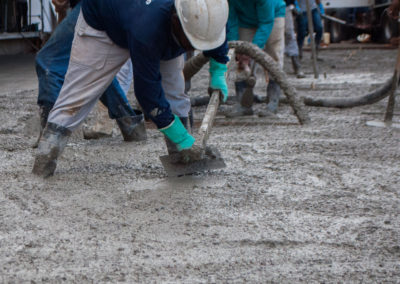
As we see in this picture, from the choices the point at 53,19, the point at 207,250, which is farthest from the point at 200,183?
the point at 53,19

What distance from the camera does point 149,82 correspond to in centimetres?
283

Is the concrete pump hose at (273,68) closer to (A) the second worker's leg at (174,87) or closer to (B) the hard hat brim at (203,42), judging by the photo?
(A) the second worker's leg at (174,87)

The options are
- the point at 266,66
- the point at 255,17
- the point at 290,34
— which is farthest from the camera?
the point at 290,34

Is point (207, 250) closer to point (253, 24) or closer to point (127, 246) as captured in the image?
point (127, 246)

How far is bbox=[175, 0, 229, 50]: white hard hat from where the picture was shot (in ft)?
8.95

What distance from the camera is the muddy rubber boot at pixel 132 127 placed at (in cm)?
438

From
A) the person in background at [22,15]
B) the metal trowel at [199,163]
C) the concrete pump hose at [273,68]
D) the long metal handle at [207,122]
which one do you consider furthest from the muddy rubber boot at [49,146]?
the person in background at [22,15]

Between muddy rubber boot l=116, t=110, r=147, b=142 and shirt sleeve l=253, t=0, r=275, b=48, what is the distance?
4.92ft

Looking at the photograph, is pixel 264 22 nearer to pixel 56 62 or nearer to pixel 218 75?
pixel 218 75

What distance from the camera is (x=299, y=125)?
5098mm

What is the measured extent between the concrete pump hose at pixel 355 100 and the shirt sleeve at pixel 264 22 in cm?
115

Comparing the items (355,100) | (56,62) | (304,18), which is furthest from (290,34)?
(56,62)

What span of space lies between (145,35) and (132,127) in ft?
5.89

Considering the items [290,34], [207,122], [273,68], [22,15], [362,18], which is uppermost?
[207,122]
